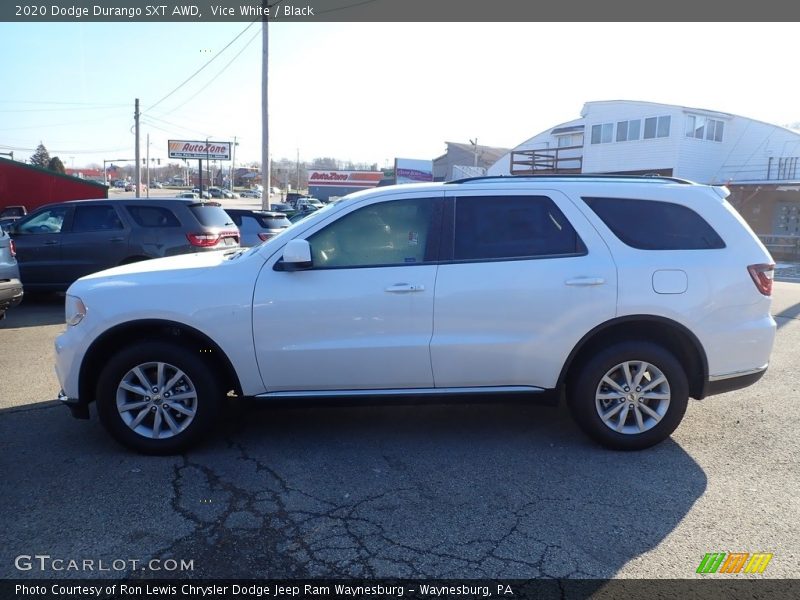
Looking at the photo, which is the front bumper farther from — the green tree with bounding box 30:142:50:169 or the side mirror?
the green tree with bounding box 30:142:50:169

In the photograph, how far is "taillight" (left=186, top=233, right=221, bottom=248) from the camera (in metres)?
9.24

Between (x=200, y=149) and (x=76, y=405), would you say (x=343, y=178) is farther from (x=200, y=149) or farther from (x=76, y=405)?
(x=76, y=405)

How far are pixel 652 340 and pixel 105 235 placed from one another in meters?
8.46

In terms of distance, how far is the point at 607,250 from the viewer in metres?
4.17

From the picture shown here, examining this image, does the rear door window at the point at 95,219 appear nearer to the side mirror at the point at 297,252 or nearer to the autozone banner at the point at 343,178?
the side mirror at the point at 297,252

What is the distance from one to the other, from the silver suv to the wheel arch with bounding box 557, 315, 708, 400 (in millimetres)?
7134

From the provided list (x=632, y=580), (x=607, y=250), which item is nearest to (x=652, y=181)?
(x=607, y=250)

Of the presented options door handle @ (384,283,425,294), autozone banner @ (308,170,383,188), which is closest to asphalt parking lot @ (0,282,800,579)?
door handle @ (384,283,425,294)

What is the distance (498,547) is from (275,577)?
1143mm

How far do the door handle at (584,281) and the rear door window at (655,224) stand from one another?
0.38m

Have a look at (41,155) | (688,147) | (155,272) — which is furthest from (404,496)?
(41,155)

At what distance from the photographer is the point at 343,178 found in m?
67.8

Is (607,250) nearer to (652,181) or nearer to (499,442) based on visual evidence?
(652,181)

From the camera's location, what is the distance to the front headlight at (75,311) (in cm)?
412
